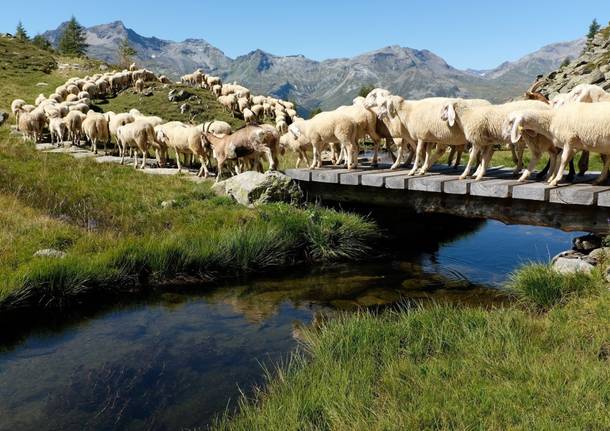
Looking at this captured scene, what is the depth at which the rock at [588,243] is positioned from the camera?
30.1 feet

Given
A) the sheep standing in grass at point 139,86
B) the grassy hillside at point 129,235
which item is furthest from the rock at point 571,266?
the sheep standing in grass at point 139,86

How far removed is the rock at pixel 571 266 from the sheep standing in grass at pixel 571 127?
4.60ft

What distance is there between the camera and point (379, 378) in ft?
17.3

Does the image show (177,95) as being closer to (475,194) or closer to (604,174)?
(475,194)

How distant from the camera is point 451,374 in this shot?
504 cm

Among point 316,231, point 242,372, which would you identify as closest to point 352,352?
point 242,372

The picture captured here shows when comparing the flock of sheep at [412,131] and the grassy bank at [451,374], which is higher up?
the flock of sheep at [412,131]

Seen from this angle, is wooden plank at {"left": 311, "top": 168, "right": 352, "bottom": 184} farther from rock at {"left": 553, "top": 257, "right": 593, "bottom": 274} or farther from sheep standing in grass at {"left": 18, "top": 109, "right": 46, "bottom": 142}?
sheep standing in grass at {"left": 18, "top": 109, "right": 46, "bottom": 142}

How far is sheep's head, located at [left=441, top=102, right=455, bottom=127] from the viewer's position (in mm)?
10328

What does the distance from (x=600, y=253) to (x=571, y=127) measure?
2.13 m

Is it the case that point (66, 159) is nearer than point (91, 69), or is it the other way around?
point (66, 159)

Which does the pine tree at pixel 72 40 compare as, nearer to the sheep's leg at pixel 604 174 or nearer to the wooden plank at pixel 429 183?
the wooden plank at pixel 429 183

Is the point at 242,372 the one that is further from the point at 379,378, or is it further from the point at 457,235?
the point at 457,235

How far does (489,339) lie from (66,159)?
16.9 metres
